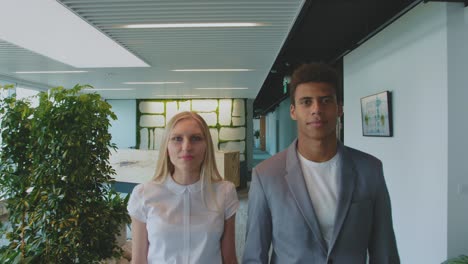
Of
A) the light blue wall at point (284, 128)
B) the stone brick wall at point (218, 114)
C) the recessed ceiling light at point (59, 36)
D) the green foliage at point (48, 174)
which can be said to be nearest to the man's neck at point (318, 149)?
the green foliage at point (48, 174)

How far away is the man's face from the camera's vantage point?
126 centimetres

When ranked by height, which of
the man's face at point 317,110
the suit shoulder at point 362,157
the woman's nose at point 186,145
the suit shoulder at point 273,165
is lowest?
the suit shoulder at point 273,165

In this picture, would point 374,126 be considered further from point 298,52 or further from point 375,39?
point 298,52

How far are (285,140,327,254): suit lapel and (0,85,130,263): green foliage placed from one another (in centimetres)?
175

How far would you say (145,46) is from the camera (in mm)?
4320

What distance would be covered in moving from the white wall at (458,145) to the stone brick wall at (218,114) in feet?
28.3

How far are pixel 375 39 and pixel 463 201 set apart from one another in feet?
7.54

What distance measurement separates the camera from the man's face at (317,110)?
1.26 m

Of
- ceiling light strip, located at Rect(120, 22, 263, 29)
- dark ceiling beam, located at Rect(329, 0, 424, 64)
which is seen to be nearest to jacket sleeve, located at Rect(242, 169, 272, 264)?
ceiling light strip, located at Rect(120, 22, 263, 29)

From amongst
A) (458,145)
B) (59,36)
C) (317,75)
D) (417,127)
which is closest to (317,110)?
(317,75)

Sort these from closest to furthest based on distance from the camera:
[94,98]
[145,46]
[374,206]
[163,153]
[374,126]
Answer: [374,206]
[163,153]
[94,98]
[374,126]
[145,46]

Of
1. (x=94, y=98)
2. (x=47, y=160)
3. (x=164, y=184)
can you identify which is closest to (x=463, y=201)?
(x=164, y=184)

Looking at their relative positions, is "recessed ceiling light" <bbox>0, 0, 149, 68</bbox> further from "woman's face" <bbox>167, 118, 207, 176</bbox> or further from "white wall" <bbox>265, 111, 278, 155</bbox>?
"white wall" <bbox>265, 111, 278, 155</bbox>

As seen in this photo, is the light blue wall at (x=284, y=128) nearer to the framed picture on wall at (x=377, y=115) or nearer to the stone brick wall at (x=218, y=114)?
the stone brick wall at (x=218, y=114)
